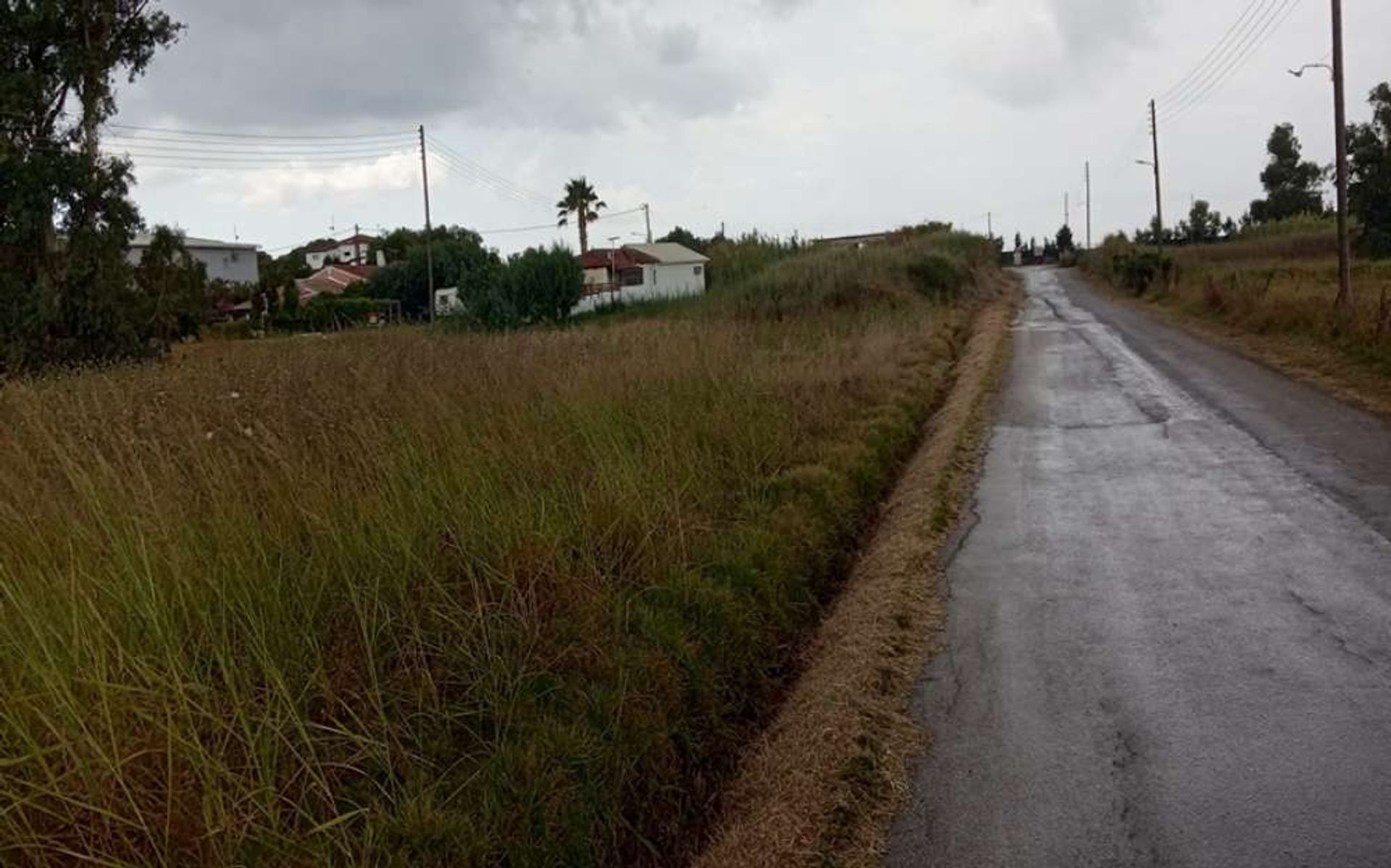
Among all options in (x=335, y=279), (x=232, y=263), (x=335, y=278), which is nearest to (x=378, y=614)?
(x=232, y=263)

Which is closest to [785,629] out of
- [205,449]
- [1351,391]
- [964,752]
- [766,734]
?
[766,734]

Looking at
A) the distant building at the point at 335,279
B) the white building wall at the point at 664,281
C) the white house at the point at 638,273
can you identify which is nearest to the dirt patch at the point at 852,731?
the white house at the point at 638,273

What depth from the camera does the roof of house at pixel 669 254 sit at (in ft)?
252

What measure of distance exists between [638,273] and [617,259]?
801 cm

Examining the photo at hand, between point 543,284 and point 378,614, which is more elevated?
point 543,284

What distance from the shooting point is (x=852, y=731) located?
4.99m

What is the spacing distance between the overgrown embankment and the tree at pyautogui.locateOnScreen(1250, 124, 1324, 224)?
40931mm

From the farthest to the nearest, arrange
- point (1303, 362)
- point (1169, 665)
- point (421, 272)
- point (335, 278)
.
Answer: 1. point (335, 278)
2. point (421, 272)
3. point (1303, 362)
4. point (1169, 665)

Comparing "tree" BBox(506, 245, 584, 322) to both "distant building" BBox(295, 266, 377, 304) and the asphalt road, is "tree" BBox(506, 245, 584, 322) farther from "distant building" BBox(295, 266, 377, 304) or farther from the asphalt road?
the asphalt road

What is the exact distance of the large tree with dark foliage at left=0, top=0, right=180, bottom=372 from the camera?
88.8 ft

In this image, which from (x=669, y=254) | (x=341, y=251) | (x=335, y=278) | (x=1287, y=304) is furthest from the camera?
(x=341, y=251)

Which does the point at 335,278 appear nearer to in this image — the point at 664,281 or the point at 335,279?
the point at 335,279

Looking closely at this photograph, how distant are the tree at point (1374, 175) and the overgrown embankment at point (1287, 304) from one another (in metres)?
3.18

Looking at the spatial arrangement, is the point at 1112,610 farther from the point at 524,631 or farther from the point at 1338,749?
the point at 524,631
